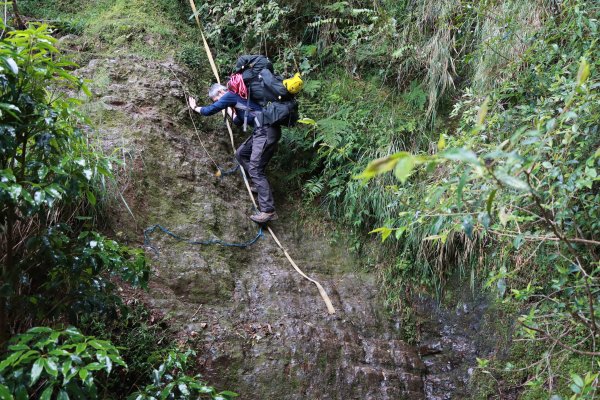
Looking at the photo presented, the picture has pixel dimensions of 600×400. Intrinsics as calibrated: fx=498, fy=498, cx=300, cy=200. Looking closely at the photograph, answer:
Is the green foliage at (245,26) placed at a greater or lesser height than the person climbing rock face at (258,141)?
greater

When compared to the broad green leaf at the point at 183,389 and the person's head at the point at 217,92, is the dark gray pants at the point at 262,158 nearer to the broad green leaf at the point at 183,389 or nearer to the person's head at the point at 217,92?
the person's head at the point at 217,92

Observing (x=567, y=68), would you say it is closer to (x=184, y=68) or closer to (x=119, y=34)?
(x=184, y=68)

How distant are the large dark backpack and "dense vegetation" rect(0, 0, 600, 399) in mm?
583

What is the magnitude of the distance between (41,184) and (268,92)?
376cm

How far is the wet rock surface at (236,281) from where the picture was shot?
4.59 meters

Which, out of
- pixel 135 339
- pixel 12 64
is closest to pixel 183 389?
pixel 135 339

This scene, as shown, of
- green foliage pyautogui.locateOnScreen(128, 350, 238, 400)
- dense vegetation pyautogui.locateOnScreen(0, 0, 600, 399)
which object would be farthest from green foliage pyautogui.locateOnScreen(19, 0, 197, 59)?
green foliage pyautogui.locateOnScreen(128, 350, 238, 400)

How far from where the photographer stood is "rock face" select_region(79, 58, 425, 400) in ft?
15.0

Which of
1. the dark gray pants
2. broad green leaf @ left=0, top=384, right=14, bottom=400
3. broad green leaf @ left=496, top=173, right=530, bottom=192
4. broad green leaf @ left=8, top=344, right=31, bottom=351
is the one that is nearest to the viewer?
broad green leaf @ left=496, top=173, right=530, bottom=192

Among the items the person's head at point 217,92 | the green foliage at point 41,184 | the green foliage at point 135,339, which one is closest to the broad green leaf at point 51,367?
the green foliage at point 41,184

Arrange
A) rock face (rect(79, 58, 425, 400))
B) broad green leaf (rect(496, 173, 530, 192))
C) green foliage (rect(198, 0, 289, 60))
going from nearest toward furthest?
broad green leaf (rect(496, 173, 530, 192)) < rock face (rect(79, 58, 425, 400)) < green foliage (rect(198, 0, 289, 60))

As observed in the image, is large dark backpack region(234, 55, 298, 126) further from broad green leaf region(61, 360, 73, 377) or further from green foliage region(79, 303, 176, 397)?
broad green leaf region(61, 360, 73, 377)

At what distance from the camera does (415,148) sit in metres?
6.44

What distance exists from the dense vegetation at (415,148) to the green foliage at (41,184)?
0.04ft
